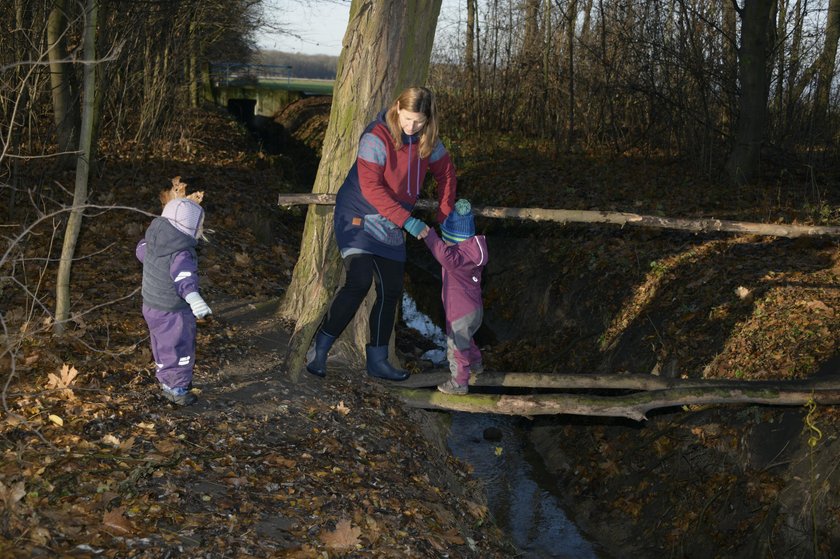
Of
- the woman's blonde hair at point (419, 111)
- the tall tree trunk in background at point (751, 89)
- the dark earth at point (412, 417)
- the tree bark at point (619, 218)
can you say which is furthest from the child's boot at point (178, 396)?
the tall tree trunk in background at point (751, 89)

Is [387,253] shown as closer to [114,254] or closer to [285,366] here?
[285,366]

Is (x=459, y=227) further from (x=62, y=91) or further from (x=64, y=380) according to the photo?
(x=62, y=91)

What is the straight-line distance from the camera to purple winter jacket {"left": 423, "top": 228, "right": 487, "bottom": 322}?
6141 millimetres

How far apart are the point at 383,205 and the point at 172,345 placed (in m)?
Result: 1.74

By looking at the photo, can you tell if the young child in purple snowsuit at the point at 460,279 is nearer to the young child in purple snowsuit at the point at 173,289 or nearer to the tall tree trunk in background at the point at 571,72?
the young child in purple snowsuit at the point at 173,289

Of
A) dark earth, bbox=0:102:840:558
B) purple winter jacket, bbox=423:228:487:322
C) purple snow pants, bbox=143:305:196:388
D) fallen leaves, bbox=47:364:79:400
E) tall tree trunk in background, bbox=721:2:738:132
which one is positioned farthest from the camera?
tall tree trunk in background, bbox=721:2:738:132

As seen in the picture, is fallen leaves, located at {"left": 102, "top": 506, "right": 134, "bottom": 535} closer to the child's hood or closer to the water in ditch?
the child's hood

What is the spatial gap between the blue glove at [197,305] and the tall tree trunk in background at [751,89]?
11343 millimetres

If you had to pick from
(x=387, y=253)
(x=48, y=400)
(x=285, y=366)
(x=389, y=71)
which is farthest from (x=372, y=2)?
(x=48, y=400)

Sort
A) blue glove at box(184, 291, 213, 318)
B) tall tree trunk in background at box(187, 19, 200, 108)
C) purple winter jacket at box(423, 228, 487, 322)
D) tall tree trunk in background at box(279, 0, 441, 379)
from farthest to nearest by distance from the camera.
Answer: tall tree trunk in background at box(187, 19, 200, 108)
tall tree trunk in background at box(279, 0, 441, 379)
purple winter jacket at box(423, 228, 487, 322)
blue glove at box(184, 291, 213, 318)

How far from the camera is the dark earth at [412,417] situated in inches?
184

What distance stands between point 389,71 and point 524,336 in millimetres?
6144

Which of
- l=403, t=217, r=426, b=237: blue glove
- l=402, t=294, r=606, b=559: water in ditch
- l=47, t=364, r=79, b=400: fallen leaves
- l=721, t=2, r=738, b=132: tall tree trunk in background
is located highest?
l=721, t=2, r=738, b=132: tall tree trunk in background

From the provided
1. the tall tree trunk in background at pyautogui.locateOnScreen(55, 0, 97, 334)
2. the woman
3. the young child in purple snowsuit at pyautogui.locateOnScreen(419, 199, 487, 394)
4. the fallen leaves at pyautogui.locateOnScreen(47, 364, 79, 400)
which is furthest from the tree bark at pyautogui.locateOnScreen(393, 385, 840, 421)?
the tall tree trunk in background at pyautogui.locateOnScreen(55, 0, 97, 334)
